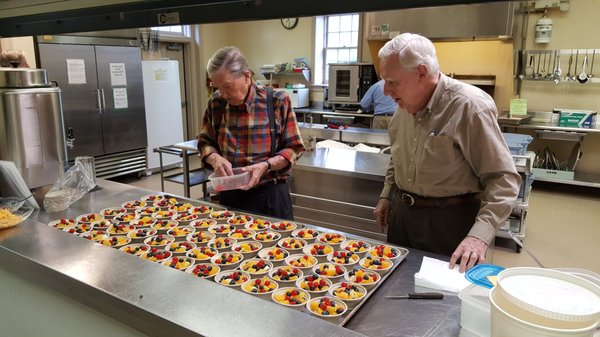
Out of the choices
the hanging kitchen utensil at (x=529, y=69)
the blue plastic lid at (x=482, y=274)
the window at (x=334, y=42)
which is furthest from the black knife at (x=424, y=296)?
the window at (x=334, y=42)

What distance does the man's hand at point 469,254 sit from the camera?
1405 mm

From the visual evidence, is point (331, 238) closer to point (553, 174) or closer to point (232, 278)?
point (232, 278)

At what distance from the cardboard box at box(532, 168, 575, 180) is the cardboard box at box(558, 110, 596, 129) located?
61cm

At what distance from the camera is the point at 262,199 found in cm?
220

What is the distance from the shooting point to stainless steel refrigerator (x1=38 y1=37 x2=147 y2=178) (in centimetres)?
510

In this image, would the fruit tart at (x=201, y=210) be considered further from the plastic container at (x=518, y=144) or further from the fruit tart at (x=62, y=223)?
the plastic container at (x=518, y=144)

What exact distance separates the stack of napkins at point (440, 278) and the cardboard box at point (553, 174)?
4.86 m

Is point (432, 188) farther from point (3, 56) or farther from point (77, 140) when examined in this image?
point (77, 140)

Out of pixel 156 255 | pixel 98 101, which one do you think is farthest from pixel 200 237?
pixel 98 101

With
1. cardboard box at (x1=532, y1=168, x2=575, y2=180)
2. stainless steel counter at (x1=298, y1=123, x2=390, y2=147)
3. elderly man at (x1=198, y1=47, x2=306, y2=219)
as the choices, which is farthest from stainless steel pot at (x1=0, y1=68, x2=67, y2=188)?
cardboard box at (x1=532, y1=168, x2=575, y2=180)

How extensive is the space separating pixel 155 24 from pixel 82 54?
4.48 meters

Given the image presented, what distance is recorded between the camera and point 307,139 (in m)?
4.55

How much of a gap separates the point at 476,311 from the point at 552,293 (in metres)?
0.25

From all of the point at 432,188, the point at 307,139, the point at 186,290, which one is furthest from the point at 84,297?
the point at 307,139
